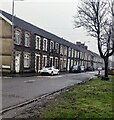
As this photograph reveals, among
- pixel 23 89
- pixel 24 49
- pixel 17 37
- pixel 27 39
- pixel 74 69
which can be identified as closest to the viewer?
pixel 23 89

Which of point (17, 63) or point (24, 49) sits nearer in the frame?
point (17, 63)

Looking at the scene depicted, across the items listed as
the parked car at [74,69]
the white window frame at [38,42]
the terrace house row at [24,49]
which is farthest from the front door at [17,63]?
the parked car at [74,69]

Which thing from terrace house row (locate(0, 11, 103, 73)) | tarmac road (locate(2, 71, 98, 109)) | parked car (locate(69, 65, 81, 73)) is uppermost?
terrace house row (locate(0, 11, 103, 73))

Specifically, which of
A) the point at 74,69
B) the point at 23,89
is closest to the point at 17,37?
the point at 23,89

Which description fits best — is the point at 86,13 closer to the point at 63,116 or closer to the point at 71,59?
the point at 63,116

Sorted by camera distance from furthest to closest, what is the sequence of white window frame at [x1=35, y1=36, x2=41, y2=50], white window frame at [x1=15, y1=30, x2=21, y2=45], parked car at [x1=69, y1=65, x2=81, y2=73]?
parked car at [x1=69, y1=65, x2=81, y2=73]
white window frame at [x1=35, y1=36, x2=41, y2=50]
white window frame at [x1=15, y1=30, x2=21, y2=45]

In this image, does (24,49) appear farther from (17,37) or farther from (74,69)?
(74,69)

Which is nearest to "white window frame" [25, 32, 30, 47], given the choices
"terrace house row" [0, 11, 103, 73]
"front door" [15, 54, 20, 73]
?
"terrace house row" [0, 11, 103, 73]

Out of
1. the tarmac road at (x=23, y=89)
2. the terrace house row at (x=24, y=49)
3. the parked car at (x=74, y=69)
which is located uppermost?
the terrace house row at (x=24, y=49)

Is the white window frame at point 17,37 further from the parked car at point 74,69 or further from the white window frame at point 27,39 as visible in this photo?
the parked car at point 74,69

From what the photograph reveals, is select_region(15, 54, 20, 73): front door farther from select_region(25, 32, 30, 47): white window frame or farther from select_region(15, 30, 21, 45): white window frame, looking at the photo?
select_region(25, 32, 30, 47): white window frame

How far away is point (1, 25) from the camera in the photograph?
41094 millimetres

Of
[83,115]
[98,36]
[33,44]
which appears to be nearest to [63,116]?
[83,115]

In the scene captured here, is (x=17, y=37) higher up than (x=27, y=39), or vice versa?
(x=27, y=39)
